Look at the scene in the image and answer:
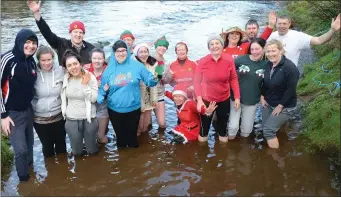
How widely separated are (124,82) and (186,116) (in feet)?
5.38

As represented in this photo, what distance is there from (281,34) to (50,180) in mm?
5392

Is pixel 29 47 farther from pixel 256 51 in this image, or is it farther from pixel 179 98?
pixel 256 51

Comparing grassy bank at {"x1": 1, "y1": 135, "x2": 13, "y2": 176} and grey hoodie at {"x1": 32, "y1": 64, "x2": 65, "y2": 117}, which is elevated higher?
grey hoodie at {"x1": 32, "y1": 64, "x2": 65, "y2": 117}

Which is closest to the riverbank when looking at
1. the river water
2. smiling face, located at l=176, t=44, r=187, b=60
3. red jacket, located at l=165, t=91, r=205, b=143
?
the river water

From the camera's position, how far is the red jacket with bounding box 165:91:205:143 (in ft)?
23.9

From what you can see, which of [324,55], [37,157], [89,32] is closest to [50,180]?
[37,157]

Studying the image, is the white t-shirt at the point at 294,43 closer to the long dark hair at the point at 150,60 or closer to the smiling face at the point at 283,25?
the smiling face at the point at 283,25

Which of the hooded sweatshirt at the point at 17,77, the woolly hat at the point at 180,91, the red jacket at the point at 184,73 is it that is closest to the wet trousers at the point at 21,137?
the hooded sweatshirt at the point at 17,77

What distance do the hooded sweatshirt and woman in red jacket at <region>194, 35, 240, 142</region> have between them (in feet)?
9.98

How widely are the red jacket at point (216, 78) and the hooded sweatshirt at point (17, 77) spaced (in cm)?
303

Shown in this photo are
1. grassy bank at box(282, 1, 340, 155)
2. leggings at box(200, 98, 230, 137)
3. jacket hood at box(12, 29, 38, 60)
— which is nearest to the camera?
jacket hood at box(12, 29, 38, 60)

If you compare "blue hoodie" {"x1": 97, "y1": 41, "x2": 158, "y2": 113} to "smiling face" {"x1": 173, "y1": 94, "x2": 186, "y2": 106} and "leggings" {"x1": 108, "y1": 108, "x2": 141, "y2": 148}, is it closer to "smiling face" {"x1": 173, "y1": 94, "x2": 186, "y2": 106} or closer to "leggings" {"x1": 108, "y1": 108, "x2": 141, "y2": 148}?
"leggings" {"x1": 108, "y1": 108, "x2": 141, "y2": 148}

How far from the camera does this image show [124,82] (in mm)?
6398

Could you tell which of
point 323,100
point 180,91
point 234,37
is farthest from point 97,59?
point 323,100
